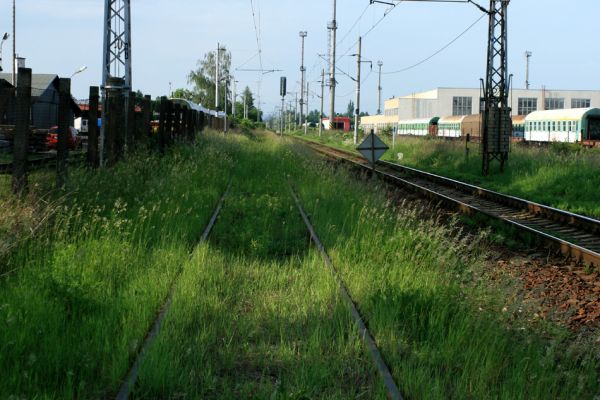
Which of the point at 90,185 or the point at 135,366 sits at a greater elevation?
the point at 90,185

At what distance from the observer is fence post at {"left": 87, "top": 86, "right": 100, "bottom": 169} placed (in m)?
13.5

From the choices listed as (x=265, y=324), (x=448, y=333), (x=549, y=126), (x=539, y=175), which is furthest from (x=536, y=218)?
(x=549, y=126)

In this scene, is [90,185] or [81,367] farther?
[90,185]

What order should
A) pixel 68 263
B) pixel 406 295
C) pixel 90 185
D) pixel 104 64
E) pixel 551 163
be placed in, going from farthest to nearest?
pixel 551 163
pixel 104 64
pixel 90 185
pixel 68 263
pixel 406 295

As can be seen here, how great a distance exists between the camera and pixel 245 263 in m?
8.33

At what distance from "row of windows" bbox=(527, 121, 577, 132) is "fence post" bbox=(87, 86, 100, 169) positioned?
41.0m

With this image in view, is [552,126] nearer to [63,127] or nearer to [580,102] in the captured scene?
[63,127]

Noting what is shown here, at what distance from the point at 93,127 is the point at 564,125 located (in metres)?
43.1

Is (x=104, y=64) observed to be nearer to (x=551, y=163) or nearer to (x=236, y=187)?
(x=236, y=187)

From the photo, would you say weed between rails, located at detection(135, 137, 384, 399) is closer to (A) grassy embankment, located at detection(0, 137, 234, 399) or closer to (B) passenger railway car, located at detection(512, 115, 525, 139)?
(A) grassy embankment, located at detection(0, 137, 234, 399)

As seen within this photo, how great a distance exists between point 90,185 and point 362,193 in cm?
674

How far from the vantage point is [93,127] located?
1368 centimetres

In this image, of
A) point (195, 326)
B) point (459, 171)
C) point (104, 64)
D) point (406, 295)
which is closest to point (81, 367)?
point (195, 326)

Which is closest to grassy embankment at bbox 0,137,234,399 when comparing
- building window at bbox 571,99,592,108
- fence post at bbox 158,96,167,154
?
fence post at bbox 158,96,167,154
